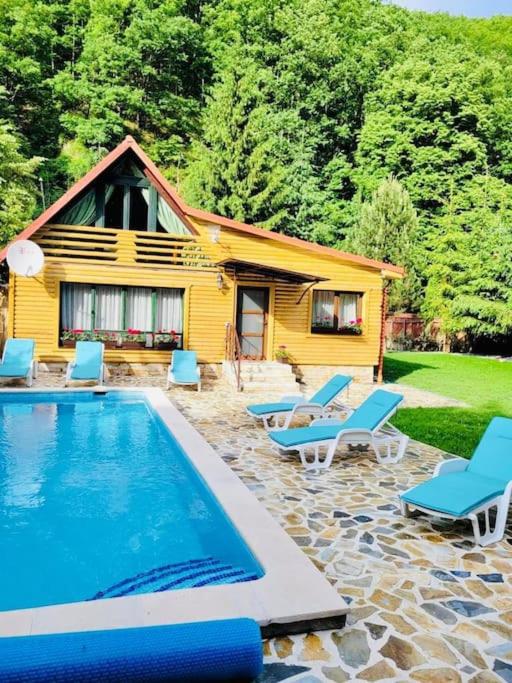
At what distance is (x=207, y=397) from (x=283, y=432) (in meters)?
5.23

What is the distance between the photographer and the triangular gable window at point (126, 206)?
14.9 m

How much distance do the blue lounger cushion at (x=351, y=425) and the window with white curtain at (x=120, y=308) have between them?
8.68m

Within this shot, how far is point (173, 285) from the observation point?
15.3 metres

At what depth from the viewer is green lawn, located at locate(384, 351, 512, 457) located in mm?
9219

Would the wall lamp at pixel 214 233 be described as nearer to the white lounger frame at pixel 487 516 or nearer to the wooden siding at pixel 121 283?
the wooden siding at pixel 121 283

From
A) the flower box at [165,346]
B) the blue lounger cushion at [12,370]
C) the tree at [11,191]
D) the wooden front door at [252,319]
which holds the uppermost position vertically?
the tree at [11,191]

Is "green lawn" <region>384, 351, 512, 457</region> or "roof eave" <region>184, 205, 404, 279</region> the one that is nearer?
"green lawn" <region>384, 351, 512, 457</region>

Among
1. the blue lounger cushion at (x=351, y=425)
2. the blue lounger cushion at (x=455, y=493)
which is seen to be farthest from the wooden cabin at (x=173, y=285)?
the blue lounger cushion at (x=455, y=493)

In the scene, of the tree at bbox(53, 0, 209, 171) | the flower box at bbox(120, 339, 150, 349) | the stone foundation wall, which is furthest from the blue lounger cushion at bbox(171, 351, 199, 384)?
the tree at bbox(53, 0, 209, 171)

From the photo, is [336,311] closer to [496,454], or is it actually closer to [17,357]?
[17,357]

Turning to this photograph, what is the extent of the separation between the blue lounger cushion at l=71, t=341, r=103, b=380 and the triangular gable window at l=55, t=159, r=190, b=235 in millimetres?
3659

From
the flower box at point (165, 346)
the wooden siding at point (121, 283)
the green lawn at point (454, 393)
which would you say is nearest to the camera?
the green lawn at point (454, 393)

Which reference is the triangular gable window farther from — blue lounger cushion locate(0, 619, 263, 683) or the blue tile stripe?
blue lounger cushion locate(0, 619, 263, 683)

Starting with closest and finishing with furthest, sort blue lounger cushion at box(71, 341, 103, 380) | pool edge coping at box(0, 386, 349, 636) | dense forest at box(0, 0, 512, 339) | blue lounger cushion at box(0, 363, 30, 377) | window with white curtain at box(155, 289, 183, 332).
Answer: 1. pool edge coping at box(0, 386, 349, 636)
2. blue lounger cushion at box(0, 363, 30, 377)
3. blue lounger cushion at box(71, 341, 103, 380)
4. window with white curtain at box(155, 289, 183, 332)
5. dense forest at box(0, 0, 512, 339)
